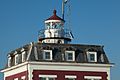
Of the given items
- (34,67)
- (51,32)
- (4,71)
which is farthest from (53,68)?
(4,71)

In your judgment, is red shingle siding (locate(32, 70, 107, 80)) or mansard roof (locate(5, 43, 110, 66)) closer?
red shingle siding (locate(32, 70, 107, 80))

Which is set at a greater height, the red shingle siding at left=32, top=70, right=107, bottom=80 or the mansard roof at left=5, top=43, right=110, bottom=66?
the mansard roof at left=5, top=43, right=110, bottom=66

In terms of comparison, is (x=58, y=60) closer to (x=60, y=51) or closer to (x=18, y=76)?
(x=60, y=51)

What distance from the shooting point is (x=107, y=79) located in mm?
47281

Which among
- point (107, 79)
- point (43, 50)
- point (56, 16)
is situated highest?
point (56, 16)

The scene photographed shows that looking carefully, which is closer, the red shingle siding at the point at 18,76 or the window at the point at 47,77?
the window at the point at 47,77

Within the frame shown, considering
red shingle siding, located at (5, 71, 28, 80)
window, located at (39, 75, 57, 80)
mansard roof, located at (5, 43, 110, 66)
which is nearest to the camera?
window, located at (39, 75, 57, 80)

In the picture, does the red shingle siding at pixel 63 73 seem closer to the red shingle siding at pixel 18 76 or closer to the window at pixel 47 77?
the window at pixel 47 77

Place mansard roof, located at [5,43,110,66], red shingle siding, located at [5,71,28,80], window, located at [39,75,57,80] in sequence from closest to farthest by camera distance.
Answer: window, located at [39,75,57,80] → red shingle siding, located at [5,71,28,80] → mansard roof, located at [5,43,110,66]

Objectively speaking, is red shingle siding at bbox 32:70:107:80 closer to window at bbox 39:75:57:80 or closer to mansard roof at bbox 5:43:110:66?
window at bbox 39:75:57:80

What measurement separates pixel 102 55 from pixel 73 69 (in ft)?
12.0

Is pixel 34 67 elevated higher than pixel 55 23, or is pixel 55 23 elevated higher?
pixel 55 23

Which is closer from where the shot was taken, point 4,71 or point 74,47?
point 74,47

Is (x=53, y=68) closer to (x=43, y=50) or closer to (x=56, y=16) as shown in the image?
(x=43, y=50)
